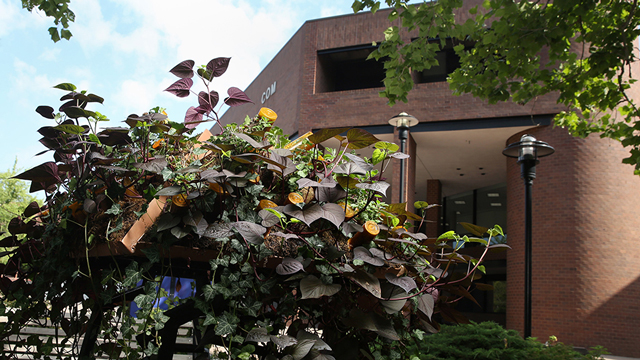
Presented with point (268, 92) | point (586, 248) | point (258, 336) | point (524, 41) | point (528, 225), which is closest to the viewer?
point (258, 336)

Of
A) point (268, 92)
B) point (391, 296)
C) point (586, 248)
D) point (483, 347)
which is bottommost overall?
point (483, 347)

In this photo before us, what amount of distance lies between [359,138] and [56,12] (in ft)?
16.0

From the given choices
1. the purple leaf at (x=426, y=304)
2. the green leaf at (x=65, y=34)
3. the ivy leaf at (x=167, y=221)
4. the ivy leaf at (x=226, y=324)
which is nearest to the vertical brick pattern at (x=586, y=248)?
the green leaf at (x=65, y=34)

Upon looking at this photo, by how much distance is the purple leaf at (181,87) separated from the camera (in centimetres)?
128

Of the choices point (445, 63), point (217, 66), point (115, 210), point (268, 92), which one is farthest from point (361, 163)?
point (268, 92)

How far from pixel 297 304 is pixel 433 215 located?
19320mm

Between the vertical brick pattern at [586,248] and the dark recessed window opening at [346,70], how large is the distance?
7.41 metres

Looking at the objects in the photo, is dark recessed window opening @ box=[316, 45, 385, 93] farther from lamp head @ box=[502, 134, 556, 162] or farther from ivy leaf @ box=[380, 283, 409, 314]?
ivy leaf @ box=[380, 283, 409, 314]

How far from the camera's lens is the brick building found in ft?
40.3

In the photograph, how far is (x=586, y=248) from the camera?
12508mm

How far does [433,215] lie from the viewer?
64.8 feet

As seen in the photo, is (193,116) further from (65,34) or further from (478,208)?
(478,208)

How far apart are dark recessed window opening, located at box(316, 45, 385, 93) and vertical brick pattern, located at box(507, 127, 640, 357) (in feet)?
24.3

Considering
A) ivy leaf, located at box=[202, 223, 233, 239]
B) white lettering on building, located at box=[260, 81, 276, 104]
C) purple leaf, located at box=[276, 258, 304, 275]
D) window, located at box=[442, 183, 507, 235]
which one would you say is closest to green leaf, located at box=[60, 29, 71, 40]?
ivy leaf, located at box=[202, 223, 233, 239]
